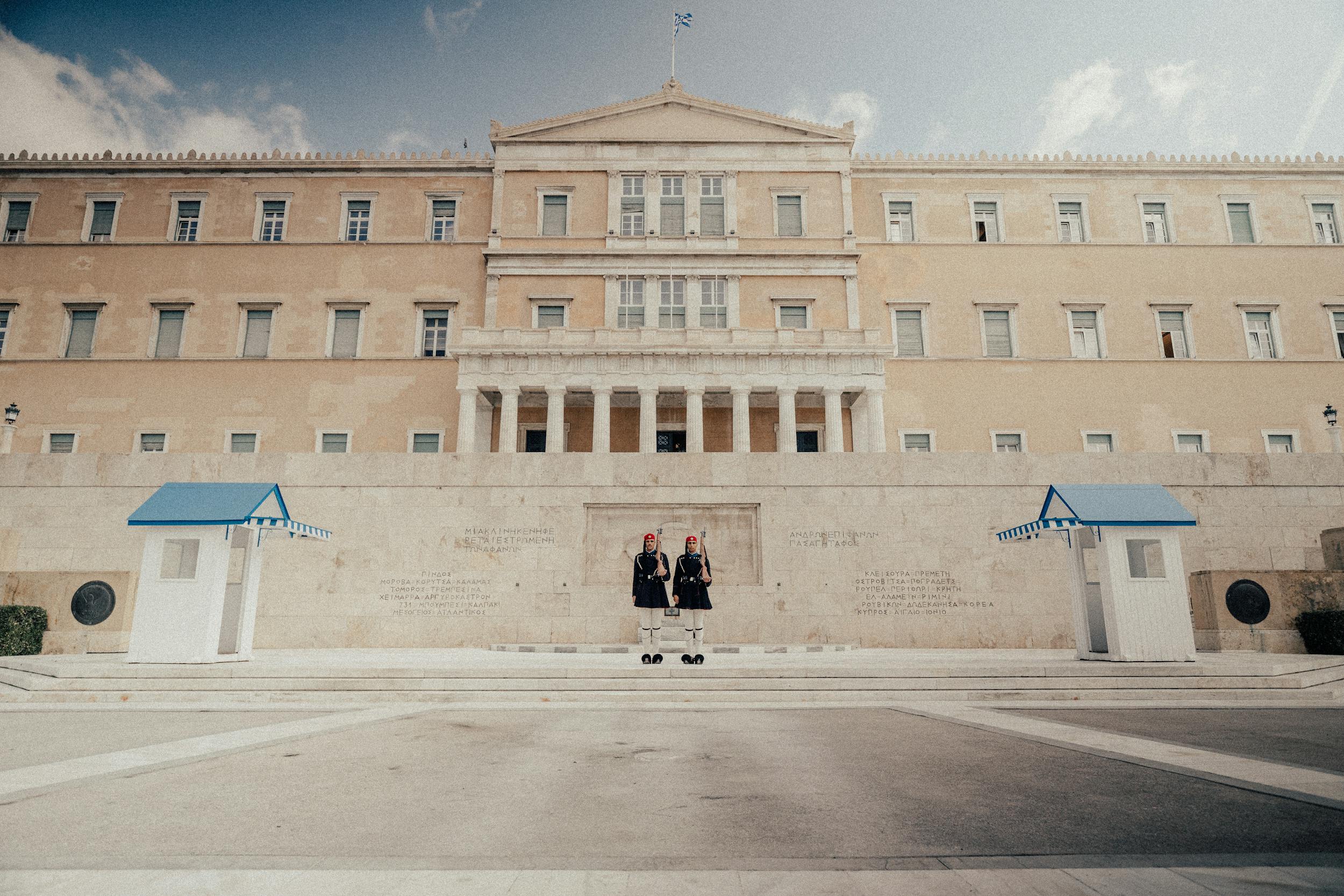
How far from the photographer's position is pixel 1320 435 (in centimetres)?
3244

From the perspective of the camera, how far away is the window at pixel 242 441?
3216cm

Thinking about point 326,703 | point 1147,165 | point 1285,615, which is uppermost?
point 1147,165

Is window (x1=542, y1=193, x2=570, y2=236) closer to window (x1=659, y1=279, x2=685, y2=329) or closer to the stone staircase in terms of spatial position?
window (x1=659, y1=279, x2=685, y2=329)

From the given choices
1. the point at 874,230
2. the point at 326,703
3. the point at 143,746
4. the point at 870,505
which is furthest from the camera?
the point at 874,230

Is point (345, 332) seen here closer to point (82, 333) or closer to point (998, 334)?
point (82, 333)

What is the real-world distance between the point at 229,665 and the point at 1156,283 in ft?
127

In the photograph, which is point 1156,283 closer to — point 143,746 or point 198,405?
point 143,746

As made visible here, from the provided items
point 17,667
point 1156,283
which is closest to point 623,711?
point 17,667

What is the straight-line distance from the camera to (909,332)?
3394 cm

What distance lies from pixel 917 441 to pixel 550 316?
17372mm

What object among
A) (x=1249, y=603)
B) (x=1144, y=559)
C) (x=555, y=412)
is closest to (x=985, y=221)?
(x=555, y=412)

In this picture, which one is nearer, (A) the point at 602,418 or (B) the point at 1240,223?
(A) the point at 602,418

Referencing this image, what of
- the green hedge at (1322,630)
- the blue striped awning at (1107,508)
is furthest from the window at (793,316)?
the green hedge at (1322,630)

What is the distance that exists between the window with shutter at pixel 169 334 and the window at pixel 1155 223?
44726 mm
